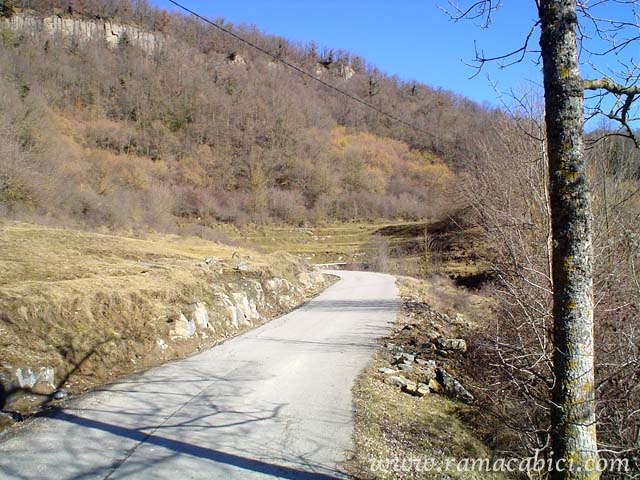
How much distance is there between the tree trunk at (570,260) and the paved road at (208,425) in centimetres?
202

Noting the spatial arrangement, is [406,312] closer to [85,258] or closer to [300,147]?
[85,258]

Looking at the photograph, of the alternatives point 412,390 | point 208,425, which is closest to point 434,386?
point 412,390

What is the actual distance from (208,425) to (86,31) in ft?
447

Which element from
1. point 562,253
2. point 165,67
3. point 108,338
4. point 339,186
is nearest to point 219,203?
point 339,186

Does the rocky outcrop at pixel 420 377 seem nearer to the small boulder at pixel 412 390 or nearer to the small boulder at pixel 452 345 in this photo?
the small boulder at pixel 412 390

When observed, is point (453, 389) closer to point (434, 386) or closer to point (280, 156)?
point (434, 386)

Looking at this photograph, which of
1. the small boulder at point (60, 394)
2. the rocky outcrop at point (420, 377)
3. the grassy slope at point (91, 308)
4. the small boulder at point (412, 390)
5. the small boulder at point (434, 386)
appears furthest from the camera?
the small boulder at point (434, 386)

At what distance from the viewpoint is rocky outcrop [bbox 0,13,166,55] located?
106688 mm

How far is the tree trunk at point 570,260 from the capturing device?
303cm

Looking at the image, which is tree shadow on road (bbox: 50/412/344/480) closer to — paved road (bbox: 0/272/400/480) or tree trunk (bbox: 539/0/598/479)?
paved road (bbox: 0/272/400/480)

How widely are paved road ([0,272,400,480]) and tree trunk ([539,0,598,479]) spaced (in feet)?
6.62

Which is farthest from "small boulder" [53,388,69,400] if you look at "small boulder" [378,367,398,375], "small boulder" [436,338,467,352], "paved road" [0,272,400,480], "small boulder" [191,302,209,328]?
"small boulder" [436,338,467,352]

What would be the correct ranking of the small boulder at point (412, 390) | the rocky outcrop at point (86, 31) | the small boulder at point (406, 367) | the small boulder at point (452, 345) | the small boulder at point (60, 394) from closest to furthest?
the small boulder at point (60, 394) < the small boulder at point (412, 390) < the small boulder at point (406, 367) < the small boulder at point (452, 345) < the rocky outcrop at point (86, 31)

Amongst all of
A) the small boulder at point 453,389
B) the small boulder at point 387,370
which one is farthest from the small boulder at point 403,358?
the small boulder at point 453,389
